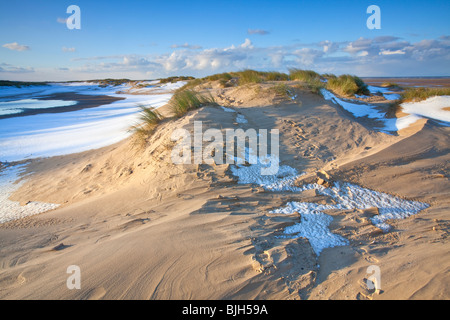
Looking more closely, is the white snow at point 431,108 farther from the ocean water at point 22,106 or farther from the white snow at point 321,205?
the ocean water at point 22,106

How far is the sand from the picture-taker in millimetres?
1770

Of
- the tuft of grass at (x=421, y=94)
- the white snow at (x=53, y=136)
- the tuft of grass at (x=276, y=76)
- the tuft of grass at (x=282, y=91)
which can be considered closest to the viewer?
the tuft of grass at (x=282, y=91)

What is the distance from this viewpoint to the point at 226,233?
2.29m

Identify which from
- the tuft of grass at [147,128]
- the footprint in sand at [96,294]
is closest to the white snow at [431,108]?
the tuft of grass at [147,128]

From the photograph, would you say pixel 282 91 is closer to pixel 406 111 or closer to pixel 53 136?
pixel 406 111

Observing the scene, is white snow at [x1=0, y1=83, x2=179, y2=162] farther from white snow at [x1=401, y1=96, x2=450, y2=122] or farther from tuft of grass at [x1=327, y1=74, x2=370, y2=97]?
tuft of grass at [x1=327, y1=74, x2=370, y2=97]

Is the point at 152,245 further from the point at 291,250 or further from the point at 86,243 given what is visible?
the point at 291,250

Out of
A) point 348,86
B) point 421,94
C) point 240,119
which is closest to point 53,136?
point 240,119

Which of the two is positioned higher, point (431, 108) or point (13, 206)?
point (431, 108)

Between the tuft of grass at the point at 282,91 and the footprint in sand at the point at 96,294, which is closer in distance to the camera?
the footprint in sand at the point at 96,294

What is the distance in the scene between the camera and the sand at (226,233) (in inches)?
69.7

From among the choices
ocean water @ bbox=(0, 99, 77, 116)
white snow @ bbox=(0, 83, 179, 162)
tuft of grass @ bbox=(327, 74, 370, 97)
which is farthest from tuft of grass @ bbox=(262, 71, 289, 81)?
ocean water @ bbox=(0, 99, 77, 116)

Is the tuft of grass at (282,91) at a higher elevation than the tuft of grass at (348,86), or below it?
below
